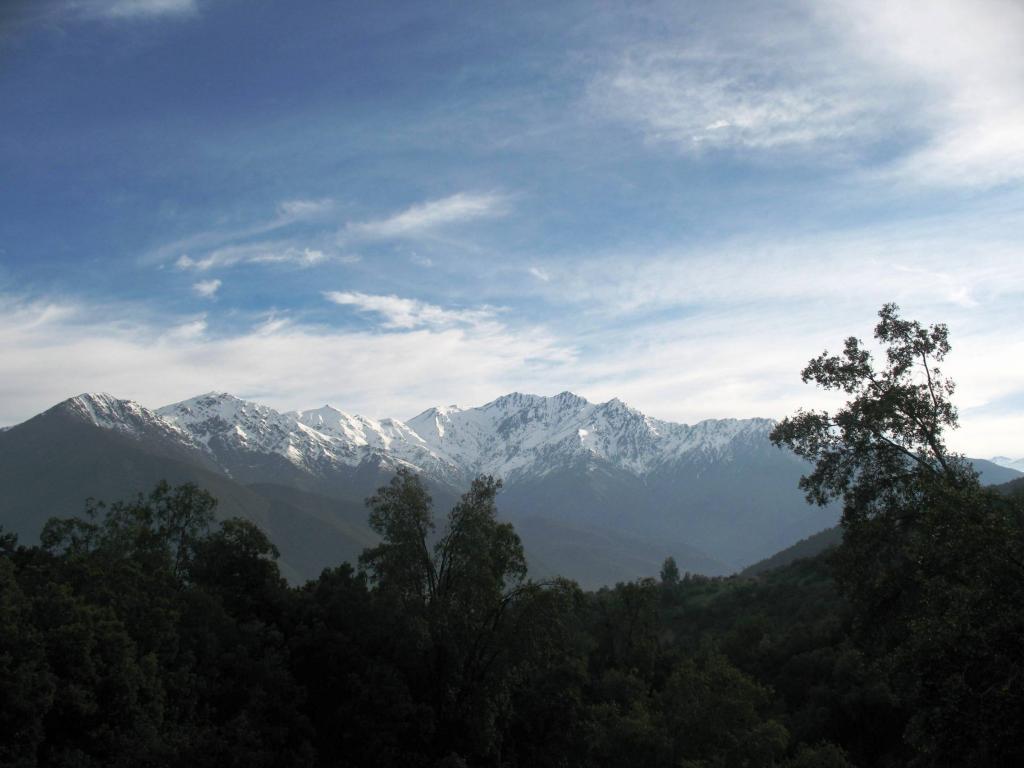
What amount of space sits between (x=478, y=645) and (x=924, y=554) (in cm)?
3145

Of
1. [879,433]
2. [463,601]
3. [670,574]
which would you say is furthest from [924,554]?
[670,574]

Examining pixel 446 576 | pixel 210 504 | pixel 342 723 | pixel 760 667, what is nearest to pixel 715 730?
pixel 446 576

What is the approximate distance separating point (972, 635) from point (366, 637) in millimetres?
42330

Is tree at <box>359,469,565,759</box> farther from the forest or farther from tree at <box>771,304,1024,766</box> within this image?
tree at <box>771,304,1024,766</box>

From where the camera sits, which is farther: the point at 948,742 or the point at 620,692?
the point at 620,692

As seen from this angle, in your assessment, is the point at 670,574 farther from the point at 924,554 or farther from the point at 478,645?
the point at 924,554

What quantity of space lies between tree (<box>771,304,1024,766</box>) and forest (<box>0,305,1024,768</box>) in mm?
73

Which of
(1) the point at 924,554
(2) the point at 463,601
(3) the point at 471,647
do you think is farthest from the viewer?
(3) the point at 471,647

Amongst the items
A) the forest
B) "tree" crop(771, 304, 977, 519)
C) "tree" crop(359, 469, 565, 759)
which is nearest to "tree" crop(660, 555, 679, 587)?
the forest

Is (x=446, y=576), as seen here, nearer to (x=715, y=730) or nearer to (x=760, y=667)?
(x=715, y=730)

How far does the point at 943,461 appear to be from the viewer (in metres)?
25.1

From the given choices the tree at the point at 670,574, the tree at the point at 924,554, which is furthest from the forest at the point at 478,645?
the tree at the point at 670,574

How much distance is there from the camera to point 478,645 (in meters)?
46.7

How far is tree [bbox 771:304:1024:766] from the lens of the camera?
17672mm
